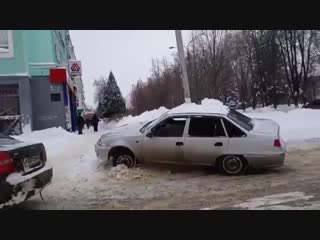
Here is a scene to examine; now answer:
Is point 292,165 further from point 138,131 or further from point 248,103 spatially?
point 248,103

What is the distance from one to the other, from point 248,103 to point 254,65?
7.96 m

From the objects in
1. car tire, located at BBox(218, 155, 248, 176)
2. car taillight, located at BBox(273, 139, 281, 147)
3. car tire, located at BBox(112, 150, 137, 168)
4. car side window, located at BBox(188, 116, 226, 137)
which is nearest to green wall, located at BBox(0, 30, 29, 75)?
car tire, located at BBox(112, 150, 137, 168)

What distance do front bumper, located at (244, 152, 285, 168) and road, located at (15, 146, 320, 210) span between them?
0.21 metres

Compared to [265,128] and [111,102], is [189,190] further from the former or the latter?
[111,102]

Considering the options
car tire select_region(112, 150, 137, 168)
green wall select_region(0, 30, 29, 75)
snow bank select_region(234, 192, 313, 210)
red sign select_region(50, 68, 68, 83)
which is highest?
green wall select_region(0, 30, 29, 75)

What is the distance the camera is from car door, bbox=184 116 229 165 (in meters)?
10.3

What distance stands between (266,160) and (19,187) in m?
5.26

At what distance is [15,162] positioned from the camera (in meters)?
6.81

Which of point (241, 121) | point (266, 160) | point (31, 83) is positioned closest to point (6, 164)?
point (266, 160)

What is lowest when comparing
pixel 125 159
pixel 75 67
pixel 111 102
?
pixel 125 159

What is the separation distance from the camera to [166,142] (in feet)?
34.7

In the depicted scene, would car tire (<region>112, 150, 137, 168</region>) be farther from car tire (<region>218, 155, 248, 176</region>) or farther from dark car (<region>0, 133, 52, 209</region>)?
dark car (<region>0, 133, 52, 209</region>)

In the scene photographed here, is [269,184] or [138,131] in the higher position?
[138,131]
